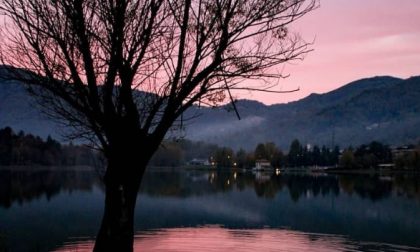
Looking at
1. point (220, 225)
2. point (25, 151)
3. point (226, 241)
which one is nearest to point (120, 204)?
point (226, 241)

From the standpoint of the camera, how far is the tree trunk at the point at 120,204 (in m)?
11.7

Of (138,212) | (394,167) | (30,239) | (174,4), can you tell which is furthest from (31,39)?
(394,167)

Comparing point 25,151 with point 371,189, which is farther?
point 25,151

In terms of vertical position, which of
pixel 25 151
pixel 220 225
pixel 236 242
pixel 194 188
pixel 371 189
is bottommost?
pixel 236 242

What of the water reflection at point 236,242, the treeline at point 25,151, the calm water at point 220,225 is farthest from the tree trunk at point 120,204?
the treeline at point 25,151

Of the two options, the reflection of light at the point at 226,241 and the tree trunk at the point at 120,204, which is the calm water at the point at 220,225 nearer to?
the reflection of light at the point at 226,241

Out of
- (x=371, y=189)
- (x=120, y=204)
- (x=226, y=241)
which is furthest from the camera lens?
(x=371, y=189)

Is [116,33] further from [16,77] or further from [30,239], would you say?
[30,239]

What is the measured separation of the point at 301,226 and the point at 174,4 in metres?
26.8

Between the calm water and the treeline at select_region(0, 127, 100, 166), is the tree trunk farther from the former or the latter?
the treeline at select_region(0, 127, 100, 166)

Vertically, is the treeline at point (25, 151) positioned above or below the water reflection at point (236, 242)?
above

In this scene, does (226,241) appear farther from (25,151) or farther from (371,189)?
(25,151)

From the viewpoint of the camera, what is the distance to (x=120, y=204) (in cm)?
1189

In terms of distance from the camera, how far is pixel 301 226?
37000 mm
